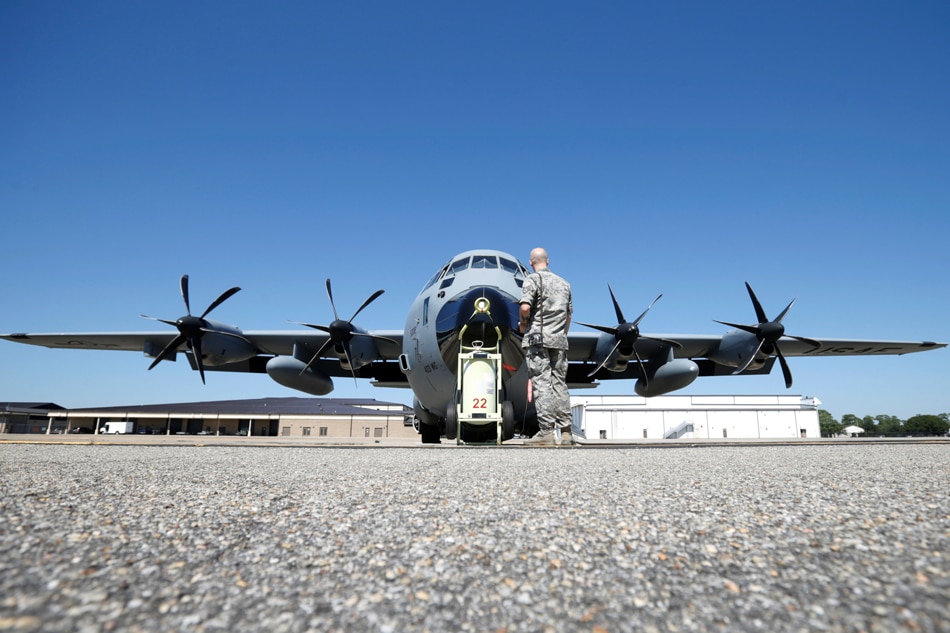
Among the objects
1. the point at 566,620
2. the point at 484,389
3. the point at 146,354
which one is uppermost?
the point at 146,354

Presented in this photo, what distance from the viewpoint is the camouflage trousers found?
22.8ft

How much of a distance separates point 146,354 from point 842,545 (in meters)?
19.6

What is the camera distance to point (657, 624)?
1224 mm

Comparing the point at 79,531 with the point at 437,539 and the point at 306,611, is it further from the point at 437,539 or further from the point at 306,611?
the point at 437,539

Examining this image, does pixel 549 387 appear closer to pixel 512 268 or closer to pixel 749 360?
pixel 512 268

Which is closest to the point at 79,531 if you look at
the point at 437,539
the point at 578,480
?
the point at 437,539

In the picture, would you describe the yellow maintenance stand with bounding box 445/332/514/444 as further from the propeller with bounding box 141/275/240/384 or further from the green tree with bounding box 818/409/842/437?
the green tree with bounding box 818/409/842/437

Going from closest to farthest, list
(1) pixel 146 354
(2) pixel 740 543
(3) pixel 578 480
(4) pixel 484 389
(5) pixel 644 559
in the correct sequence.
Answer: (5) pixel 644 559 → (2) pixel 740 543 → (3) pixel 578 480 → (4) pixel 484 389 → (1) pixel 146 354

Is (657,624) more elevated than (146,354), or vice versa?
(146,354)

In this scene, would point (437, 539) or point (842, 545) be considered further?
point (437, 539)

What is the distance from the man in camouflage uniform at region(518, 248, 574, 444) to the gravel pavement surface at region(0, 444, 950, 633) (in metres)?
3.84

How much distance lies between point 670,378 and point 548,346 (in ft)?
33.3

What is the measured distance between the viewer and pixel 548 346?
7004 mm

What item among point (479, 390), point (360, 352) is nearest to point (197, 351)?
point (360, 352)
